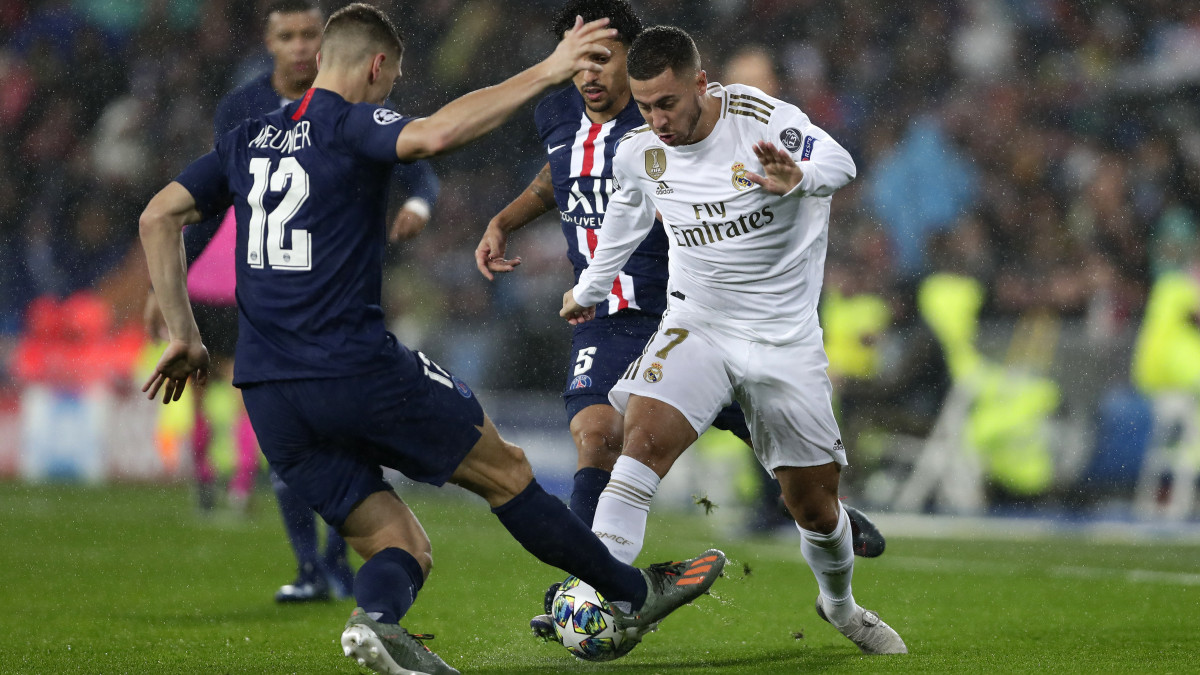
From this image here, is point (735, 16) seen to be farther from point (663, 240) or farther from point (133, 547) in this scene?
point (663, 240)

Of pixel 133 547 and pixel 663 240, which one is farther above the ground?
pixel 663 240

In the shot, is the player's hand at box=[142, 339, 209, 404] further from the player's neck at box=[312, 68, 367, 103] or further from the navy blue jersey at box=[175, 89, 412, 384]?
the player's neck at box=[312, 68, 367, 103]

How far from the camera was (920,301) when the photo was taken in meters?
10.7

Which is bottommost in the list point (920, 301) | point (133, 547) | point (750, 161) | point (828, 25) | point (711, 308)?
point (133, 547)

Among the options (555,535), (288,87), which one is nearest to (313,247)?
(555,535)

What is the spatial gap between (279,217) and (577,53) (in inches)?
34.8

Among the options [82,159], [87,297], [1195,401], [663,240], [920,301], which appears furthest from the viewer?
[82,159]

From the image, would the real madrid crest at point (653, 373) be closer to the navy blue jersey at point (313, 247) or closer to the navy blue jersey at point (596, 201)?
the navy blue jersey at point (596, 201)

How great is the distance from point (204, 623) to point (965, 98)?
997 centimetres

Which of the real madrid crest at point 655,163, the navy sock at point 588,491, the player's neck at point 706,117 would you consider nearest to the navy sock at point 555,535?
the navy sock at point 588,491

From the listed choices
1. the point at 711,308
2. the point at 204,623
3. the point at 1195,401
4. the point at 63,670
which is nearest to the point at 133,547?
the point at 204,623

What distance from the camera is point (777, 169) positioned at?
404cm

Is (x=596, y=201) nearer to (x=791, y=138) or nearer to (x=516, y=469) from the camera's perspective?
(x=791, y=138)

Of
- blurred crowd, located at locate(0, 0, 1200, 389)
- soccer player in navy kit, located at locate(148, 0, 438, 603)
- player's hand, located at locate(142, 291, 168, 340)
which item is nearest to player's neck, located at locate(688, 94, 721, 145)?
soccer player in navy kit, located at locate(148, 0, 438, 603)
